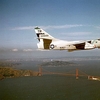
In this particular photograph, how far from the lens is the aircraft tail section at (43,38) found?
13.8 ft

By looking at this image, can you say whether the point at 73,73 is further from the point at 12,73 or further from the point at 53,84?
the point at 12,73

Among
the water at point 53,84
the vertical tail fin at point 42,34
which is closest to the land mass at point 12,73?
the water at point 53,84

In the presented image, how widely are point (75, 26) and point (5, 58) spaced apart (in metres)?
1.41

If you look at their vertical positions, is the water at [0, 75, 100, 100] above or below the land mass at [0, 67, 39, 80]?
below

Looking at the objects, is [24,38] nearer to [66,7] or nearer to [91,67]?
[66,7]

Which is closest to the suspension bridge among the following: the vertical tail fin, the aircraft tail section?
the aircraft tail section

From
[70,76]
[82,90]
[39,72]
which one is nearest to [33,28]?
[39,72]

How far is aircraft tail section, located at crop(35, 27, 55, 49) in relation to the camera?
13.8 ft

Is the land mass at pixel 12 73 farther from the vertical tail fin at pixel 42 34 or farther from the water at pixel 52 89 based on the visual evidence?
the vertical tail fin at pixel 42 34

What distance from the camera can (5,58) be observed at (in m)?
4.45

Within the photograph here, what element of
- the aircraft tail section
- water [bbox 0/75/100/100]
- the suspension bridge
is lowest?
water [bbox 0/75/100/100]

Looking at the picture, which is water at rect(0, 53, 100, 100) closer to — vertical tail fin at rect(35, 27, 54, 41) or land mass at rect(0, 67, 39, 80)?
land mass at rect(0, 67, 39, 80)

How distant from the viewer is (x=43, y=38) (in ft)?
13.8

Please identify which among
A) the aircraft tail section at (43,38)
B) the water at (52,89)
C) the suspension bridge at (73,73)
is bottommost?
the water at (52,89)
